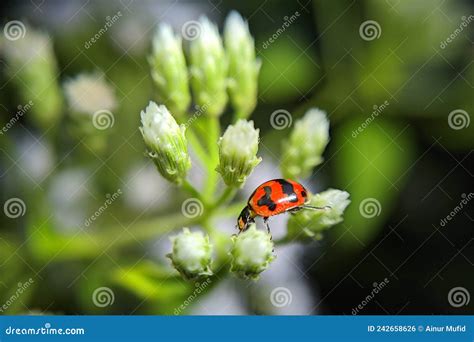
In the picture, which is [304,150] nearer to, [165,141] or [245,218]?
[245,218]

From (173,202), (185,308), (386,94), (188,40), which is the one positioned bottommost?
(185,308)

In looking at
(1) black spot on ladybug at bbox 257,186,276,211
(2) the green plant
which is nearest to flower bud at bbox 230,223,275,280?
(2) the green plant

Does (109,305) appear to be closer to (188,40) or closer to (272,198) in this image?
(272,198)

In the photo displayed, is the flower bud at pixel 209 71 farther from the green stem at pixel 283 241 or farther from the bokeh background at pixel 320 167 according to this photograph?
the green stem at pixel 283 241

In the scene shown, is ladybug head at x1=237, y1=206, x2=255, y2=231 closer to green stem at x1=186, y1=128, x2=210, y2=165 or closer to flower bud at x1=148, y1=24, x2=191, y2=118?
green stem at x1=186, y1=128, x2=210, y2=165

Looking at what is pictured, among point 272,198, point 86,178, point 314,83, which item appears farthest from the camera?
point 314,83

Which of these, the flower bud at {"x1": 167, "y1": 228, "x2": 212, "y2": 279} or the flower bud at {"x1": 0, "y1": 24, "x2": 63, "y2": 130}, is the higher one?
the flower bud at {"x1": 167, "y1": 228, "x2": 212, "y2": 279}

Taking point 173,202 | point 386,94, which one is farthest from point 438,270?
point 173,202
